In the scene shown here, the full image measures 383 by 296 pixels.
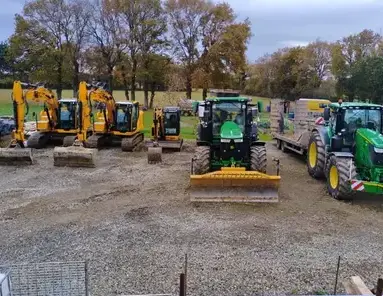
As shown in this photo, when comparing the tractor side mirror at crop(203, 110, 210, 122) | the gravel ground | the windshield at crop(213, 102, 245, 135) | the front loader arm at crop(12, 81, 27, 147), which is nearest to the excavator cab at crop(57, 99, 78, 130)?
the front loader arm at crop(12, 81, 27, 147)

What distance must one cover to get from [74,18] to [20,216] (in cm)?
2841

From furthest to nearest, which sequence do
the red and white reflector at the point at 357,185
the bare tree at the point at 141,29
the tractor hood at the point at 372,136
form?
1. the bare tree at the point at 141,29
2. the tractor hood at the point at 372,136
3. the red and white reflector at the point at 357,185

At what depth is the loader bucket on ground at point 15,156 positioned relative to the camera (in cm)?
1132

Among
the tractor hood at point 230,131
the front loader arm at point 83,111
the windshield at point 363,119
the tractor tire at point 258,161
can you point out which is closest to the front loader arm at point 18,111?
the front loader arm at point 83,111

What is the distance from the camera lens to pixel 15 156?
37.2 feet

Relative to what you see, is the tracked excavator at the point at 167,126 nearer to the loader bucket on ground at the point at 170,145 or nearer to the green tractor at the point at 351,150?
the loader bucket on ground at the point at 170,145

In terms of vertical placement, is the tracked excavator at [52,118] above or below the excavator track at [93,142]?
above

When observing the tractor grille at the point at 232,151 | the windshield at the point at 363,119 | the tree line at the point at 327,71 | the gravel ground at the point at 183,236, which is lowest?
the gravel ground at the point at 183,236

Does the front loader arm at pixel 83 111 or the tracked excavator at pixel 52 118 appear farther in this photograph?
the tracked excavator at pixel 52 118

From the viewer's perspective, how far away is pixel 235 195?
26.1ft

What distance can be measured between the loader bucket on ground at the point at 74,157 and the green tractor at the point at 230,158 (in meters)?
3.57

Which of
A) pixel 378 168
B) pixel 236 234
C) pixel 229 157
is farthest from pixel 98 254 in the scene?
pixel 378 168

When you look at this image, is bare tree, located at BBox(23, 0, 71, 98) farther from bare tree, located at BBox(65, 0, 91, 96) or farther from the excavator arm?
the excavator arm

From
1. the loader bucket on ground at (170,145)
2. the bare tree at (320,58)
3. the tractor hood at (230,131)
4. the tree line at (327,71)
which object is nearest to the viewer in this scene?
the tractor hood at (230,131)
